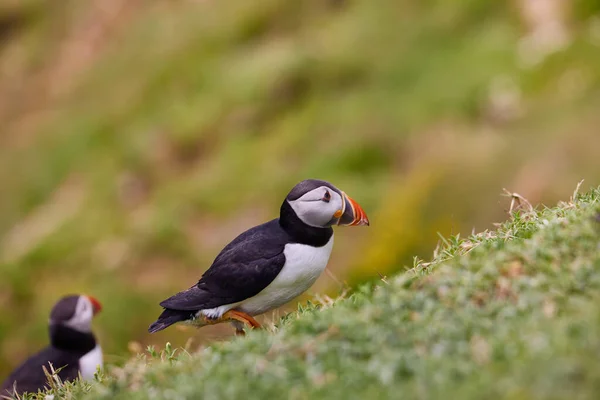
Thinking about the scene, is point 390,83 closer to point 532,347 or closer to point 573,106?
point 573,106

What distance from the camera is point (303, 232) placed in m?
5.23

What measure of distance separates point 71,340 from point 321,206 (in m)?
3.04

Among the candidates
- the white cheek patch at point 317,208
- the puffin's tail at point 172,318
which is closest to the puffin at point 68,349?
the puffin's tail at point 172,318

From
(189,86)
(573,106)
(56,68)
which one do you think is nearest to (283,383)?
(573,106)

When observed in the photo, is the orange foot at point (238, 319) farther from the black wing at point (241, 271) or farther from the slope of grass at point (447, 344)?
the slope of grass at point (447, 344)

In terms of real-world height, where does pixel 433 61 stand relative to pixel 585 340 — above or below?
above

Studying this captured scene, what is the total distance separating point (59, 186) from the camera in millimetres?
17000

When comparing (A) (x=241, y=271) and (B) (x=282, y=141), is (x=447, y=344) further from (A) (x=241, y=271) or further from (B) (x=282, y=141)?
(B) (x=282, y=141)

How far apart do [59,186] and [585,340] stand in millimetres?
15258

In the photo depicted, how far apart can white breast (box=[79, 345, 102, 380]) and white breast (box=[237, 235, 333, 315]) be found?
1970 millimetres

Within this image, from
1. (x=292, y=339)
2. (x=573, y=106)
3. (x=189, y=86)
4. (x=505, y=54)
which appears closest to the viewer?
(x=292, y=339)

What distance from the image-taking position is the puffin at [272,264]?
5.12 m

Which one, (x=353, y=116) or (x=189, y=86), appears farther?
(x=189, y=86)

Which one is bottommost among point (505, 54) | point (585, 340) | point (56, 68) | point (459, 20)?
point (585, 340)
